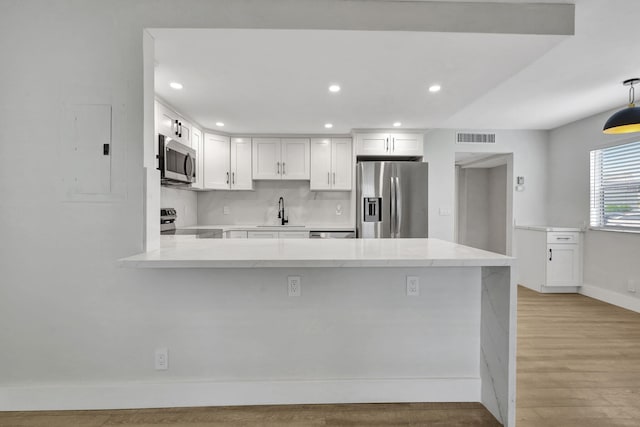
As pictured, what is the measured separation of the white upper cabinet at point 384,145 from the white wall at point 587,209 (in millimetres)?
2057

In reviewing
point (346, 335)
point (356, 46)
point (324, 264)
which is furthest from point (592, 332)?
point (356, 46)

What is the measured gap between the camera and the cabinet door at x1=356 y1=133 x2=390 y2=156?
171 inches

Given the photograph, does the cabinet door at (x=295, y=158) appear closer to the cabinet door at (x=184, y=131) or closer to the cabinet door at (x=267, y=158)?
the cabinet door at (x=267, y=158)

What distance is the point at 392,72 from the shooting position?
8.31 ft

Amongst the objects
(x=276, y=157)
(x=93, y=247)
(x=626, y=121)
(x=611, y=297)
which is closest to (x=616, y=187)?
(x=611, y=297)

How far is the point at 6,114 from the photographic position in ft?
5.98

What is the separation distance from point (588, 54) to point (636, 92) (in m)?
1.44

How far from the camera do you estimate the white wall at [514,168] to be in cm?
475

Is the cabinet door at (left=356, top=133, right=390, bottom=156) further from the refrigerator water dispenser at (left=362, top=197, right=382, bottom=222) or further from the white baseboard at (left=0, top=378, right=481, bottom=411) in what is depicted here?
the white baseboard at (left=0, top=378, right=481, bottom=411)

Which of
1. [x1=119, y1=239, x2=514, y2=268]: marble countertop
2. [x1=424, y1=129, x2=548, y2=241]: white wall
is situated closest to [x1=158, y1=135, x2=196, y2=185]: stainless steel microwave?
[x1=119, y1=239, x2=514, y2=268]: marble countertop

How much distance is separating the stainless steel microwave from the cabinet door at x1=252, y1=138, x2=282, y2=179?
1.10m

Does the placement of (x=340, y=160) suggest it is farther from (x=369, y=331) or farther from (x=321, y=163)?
(x=369, y=331)

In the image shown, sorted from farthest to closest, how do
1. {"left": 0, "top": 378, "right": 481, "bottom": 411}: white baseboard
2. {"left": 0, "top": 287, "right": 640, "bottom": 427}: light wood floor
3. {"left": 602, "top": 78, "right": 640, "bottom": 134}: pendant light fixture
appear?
{"left": 602, "top": 78, "right": 640, "bottom": 134}: pendant light fixture
{"left": 0, "top": 378, "right": 481, "bottom": 411}: white baseboard
{"left": 0, "top": 287, "right": 640, "bottom": 427}: light wood floor

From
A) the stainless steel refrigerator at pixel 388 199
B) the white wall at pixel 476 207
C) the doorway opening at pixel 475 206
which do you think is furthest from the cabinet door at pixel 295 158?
the white wall at pixel 476 207
